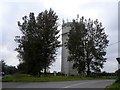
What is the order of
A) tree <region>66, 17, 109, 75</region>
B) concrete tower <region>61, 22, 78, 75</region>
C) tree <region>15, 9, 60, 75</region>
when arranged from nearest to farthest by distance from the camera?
tree <region>15, 9, 60, 75</region>
tree <region>66, 17, 109, 75</region>
concrete tower <region>61, 22, 78, 75</region>

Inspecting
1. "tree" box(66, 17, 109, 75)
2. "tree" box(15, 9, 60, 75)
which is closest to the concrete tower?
"tree" box(66, 17, 109, 75)

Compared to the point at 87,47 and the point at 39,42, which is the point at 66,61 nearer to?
the point at 87,47

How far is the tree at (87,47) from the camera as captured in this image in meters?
77.0

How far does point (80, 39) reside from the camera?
257 feet

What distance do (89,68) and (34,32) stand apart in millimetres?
18323

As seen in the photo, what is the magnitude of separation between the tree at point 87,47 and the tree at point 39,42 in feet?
43.7

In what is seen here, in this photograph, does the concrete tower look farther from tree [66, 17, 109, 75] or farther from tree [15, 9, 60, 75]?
tree [15, 9, 60, 75]

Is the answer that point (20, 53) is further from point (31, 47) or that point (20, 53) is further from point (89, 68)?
point (89, 68)

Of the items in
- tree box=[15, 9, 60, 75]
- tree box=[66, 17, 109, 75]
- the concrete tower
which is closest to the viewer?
tree box=[15, 9, 60, 75]

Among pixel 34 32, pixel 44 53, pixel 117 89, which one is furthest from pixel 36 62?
pixel 117 89

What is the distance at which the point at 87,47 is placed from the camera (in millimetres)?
77062

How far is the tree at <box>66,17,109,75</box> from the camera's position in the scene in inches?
3031

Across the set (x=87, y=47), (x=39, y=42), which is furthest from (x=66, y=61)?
(x=39, y=42)

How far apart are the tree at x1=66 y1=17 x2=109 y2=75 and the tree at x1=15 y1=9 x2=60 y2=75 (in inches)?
525
